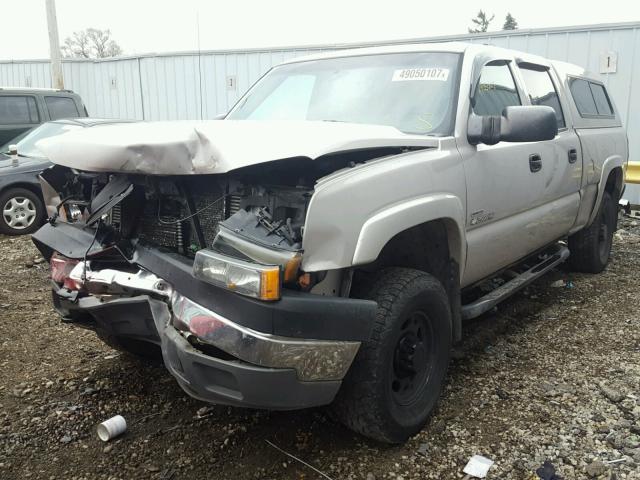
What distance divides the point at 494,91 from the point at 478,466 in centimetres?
226

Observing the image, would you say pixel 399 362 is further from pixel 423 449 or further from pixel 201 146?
pixel 201 146

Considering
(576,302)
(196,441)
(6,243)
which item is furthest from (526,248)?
(6,243)

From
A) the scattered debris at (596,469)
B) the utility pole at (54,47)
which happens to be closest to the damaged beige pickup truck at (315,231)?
the scattered debris at (596,469)

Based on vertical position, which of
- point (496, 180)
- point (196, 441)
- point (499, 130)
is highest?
point (499, 130)

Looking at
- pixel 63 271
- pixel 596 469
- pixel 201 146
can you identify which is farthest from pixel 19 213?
pixel 596 469

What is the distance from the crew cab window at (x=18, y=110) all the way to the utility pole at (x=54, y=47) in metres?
3.06

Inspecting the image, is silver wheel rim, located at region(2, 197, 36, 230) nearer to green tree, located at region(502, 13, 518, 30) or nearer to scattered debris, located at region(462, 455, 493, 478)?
scattered debris, located at region(462, 455, 493, 478)

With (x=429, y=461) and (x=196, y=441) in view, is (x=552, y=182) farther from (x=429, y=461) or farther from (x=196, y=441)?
(x=196, y=441)

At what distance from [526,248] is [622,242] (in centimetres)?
411

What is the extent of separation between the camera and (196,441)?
2.86 m

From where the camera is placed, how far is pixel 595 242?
18.3ft

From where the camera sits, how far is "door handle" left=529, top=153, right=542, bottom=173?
386 cm

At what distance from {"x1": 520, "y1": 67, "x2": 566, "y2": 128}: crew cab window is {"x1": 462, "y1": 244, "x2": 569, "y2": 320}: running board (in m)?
1.08

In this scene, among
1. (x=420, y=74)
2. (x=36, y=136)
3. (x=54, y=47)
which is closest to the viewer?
(x=420, y=74)
